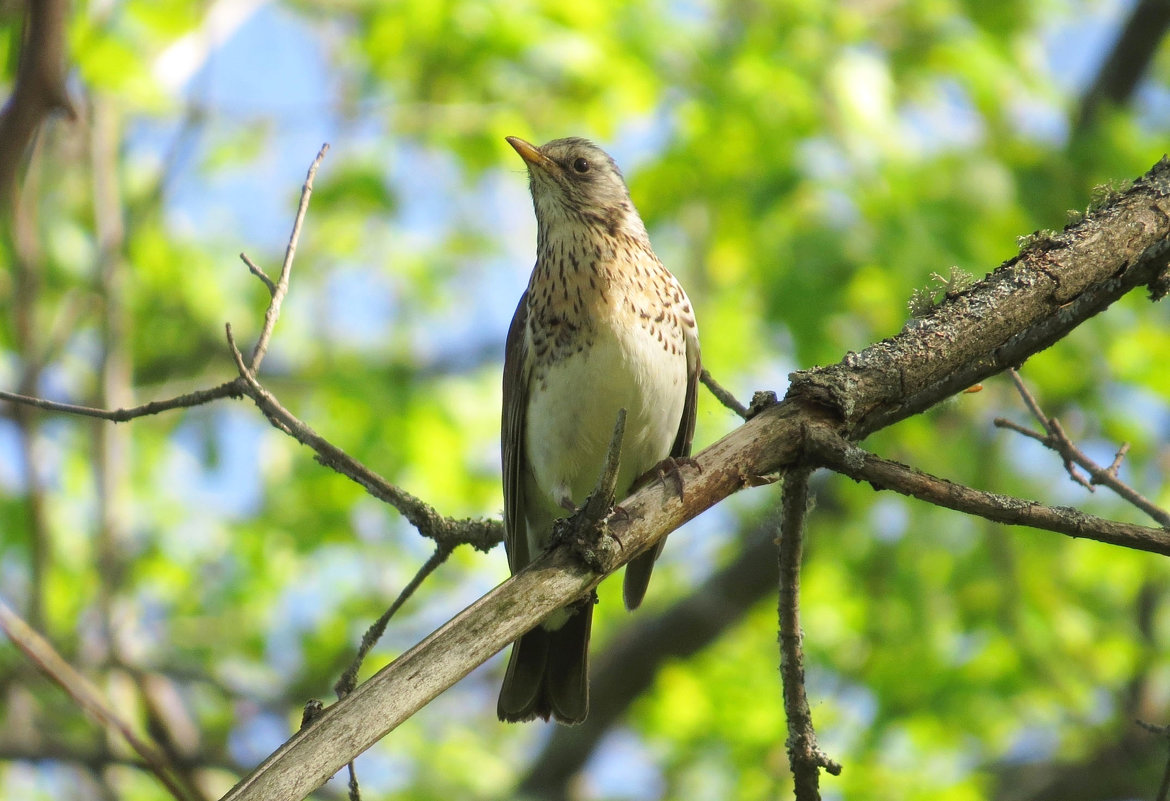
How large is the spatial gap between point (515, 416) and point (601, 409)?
1.58 ft

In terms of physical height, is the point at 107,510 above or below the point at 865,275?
above

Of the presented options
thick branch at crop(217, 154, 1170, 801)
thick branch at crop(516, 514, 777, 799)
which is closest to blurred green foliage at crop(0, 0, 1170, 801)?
thick branch at crop(516, 514, 777, 799)

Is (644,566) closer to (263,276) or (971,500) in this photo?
(263,276)

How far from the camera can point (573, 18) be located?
7.05 m

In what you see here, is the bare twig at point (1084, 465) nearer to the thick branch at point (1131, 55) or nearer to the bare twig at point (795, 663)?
the bare twig at point (795, 663)

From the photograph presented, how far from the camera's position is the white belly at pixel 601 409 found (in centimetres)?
406

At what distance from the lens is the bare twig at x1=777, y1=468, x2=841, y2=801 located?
8.21 feet

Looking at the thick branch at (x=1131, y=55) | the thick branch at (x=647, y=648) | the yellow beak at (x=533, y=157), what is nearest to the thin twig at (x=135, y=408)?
the yellow beak at (x=533, y=157)

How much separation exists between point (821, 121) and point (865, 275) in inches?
51.6

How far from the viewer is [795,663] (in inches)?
99.8

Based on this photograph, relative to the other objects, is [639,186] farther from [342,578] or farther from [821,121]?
[342,578]

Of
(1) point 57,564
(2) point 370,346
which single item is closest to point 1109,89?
(2) point 370,346

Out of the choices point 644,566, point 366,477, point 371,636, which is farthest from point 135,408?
point 644,566

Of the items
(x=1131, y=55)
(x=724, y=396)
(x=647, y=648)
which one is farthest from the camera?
(x=1131, y=55)
